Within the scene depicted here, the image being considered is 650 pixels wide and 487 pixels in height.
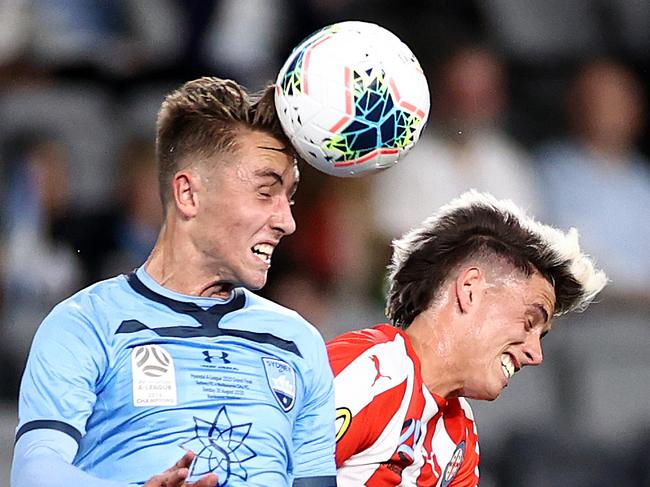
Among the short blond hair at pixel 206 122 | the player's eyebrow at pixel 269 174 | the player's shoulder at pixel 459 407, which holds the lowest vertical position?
the player's shoulder at pixel 459 407

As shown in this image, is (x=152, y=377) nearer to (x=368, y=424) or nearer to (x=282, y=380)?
(x=282, y=380)

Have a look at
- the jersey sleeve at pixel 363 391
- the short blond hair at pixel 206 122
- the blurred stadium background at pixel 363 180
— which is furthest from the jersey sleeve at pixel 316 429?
the blurred stadium background at pixel 363 180

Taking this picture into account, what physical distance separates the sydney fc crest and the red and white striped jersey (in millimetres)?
303

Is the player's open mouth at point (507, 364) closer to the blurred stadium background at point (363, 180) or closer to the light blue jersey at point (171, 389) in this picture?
the light blue jersey at point (171, 389)

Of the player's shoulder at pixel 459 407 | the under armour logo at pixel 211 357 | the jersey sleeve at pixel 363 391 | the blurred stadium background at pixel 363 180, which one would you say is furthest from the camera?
the blurred stadium background at pixel 363 180

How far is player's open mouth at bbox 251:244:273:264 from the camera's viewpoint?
374 cm

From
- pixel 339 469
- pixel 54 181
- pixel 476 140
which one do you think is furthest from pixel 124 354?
pixel 476 140

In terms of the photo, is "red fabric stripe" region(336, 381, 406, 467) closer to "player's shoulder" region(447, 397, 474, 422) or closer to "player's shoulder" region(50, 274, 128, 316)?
"player's shoulder" region(447, 397, 474, 422)

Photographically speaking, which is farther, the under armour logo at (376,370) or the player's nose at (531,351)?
the player's nose at (531,351)

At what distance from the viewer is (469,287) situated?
14.2 feet

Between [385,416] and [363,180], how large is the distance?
4.05 m

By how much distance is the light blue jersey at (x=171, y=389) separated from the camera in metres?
3.43

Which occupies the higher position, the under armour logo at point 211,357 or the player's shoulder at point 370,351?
the under armour logo at point 211,357

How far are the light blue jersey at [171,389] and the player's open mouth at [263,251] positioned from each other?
0.53 feet
